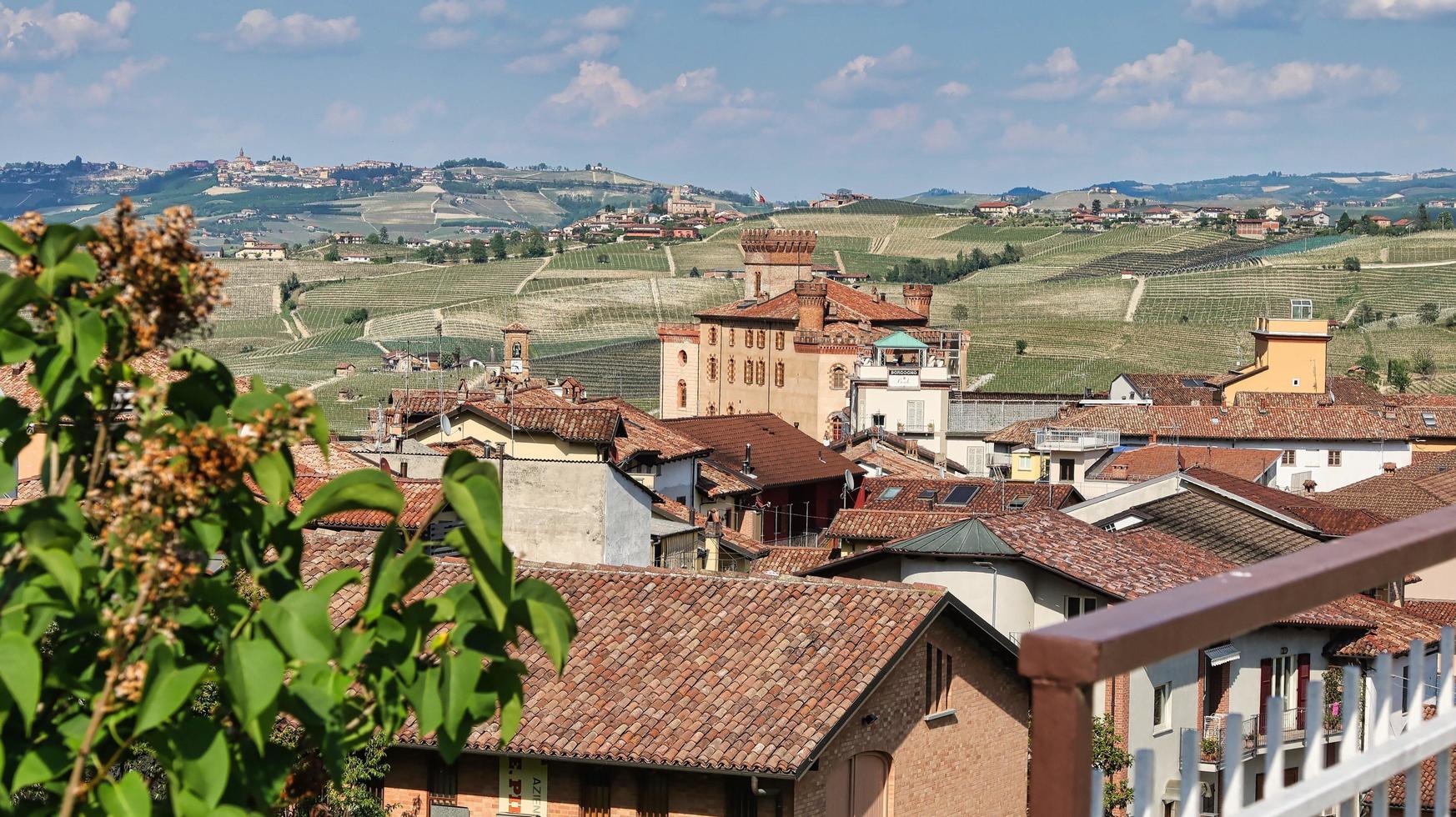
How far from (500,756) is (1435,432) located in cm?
4871

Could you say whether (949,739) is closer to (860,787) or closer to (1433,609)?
(860,787)

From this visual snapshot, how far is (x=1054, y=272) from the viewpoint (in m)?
161

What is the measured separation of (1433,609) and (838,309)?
48881 millimetres

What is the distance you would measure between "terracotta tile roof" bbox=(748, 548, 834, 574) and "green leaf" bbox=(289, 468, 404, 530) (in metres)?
25.9

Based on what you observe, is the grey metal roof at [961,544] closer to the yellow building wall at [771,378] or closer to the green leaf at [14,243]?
the green leaf at [14,243]

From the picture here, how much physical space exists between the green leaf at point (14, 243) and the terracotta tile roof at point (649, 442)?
104ft

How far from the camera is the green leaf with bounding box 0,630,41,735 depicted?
2963 mm

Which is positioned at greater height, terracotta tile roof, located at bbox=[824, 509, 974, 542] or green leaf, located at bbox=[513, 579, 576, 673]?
green leaf, located at bbox=[513, 579, 576, 673]

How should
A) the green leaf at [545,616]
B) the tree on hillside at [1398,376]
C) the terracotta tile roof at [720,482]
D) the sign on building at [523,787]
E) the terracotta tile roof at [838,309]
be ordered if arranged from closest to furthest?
the green leaf at [545,616]
the sign on building at [523,787]
the terracotta tile roof at [720,482]
the terracotta tile roof at [838,309]
the tree on hillside at [1398,376]

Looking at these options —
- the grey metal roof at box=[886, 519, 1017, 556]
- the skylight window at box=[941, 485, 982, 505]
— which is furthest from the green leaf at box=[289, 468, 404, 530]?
the skylight window at box=[941, 485, 982, 505]

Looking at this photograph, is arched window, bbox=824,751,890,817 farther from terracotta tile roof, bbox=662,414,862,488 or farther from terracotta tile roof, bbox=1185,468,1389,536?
terracotta tile roof, bbox=662,414,862,488

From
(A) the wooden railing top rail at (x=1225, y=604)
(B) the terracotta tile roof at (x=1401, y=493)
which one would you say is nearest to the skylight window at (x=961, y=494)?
(B) the terracotta tile roof at (x=1401, y=493)

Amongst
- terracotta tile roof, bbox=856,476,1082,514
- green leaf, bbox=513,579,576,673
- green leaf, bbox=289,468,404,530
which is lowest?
terracotta tile roof, bbox=856,476,1082,514

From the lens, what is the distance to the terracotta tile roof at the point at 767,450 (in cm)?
4788
